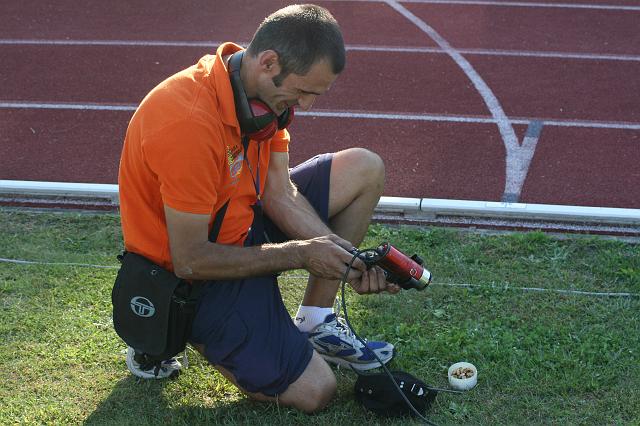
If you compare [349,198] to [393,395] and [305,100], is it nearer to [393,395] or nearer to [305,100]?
[305,100]

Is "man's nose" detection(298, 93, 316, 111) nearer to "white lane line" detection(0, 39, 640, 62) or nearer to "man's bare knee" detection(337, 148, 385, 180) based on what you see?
"man's bare knee" detection(337, 148, 385, 180)

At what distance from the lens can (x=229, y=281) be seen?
136 inches

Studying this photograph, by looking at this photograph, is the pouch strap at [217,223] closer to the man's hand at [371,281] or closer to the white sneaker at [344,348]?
the man's hand at [371,281]

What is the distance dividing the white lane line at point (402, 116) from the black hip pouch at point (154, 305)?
3.42m

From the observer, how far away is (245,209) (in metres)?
3.50

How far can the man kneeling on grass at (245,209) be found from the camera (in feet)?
10.1

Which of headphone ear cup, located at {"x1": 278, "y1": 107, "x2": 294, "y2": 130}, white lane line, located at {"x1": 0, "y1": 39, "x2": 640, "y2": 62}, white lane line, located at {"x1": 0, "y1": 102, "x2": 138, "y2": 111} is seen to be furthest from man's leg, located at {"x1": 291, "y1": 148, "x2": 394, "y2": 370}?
white lane line, located at {"x1": 0, "y1": 39, "x2": 640, "y2": 62}

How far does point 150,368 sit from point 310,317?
72cm

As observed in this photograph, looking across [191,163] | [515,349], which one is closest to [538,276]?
[515,349]

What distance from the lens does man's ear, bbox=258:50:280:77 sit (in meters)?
3.09

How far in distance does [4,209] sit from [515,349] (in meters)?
3.01

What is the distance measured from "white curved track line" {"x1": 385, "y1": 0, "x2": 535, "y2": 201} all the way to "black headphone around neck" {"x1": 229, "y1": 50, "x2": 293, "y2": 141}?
8.39 feet

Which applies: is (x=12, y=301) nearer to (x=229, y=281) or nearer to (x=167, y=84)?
(x=229, y=281)

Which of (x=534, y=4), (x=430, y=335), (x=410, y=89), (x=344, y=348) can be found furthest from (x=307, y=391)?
(x=534, y=4)
